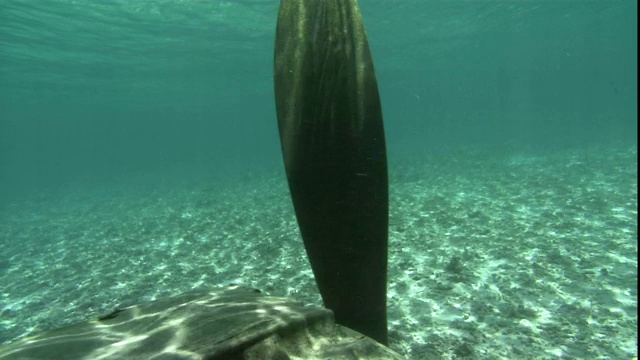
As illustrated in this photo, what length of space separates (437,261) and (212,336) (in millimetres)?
7637

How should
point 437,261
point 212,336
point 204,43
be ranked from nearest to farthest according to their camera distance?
point 212,336 → point 437,261 → point 204,43

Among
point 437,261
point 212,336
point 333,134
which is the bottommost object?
point 437,261

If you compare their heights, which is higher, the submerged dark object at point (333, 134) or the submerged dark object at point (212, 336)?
the submerged dark object at point (333, 134)

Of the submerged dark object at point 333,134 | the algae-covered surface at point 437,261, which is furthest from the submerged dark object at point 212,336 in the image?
the algae-covered surface at point 437,261

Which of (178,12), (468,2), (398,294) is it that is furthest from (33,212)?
(468,2)

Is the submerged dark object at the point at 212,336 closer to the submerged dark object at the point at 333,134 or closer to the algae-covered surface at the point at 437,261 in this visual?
the submerged dark object at the point at 333,134

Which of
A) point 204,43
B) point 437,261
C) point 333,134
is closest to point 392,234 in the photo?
point 437,261

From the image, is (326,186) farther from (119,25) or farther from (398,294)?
(119,25)

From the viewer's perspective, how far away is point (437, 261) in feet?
29.4

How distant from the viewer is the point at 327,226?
311 centimetres

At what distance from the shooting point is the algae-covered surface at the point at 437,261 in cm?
605

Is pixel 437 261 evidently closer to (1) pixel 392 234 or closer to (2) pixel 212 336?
(1) pixel 392 234

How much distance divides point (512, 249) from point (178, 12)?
84.6 ft

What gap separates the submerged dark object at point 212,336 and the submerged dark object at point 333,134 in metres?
0.64
